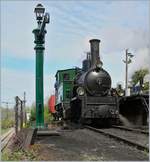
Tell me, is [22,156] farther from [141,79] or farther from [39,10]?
[141,79]

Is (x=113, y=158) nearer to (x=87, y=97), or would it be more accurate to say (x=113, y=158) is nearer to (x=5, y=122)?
(x=87, y=97)

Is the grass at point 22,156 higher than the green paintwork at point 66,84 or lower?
lower

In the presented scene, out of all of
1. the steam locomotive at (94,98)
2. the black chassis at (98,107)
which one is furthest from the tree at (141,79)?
the black chassis at (98,107)

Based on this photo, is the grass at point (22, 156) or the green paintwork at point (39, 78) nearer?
the grass at point (22, 156)

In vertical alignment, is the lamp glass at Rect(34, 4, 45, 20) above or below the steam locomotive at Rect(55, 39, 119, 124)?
above

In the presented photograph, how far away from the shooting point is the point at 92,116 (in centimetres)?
1877

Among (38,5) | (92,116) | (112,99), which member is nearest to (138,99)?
(112,99)

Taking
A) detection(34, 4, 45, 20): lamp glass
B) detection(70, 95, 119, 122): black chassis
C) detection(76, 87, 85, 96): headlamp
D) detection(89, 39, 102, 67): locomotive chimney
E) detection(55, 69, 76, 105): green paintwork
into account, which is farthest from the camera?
detection(55, 69, 76, 105): green paintwork

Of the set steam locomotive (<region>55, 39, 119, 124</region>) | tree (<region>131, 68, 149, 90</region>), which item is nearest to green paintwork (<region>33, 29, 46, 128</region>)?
steam locomotive (<region>55, 39, 119, 124</region>)

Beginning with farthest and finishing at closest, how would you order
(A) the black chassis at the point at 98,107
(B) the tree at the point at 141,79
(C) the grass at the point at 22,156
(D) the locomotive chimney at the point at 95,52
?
(B) the tree at the point at 141,79 < (D) the locomotive chimney at the point at 95,52 < (A) the black chassis at the point at 98,107 < (C) the grass at the point at 22,156

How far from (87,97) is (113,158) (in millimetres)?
11411

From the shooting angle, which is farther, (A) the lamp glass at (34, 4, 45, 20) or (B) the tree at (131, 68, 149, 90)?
(B) the tree at (131, 68, 149, 90)

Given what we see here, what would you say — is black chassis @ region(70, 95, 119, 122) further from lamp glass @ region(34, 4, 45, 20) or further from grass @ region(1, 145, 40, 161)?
grass @ region(1, 145, 40, 161)

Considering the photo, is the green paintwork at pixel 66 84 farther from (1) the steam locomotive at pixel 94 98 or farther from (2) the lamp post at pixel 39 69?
(2) the lamp post at pixel 39 69
